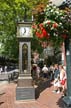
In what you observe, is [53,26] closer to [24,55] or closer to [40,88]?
[24,55]

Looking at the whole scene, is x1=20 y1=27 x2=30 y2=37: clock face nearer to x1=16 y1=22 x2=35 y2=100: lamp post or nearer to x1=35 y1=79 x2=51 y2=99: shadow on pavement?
x1=16 y1=22 x2=35 y2=100: lamp post

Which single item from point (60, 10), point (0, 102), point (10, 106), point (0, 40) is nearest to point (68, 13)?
point (60, 10)

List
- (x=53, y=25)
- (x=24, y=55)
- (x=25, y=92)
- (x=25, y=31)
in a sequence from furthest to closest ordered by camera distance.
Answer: (x=24, y=55) → (x=25, y=31) → (x=25, y=92) → (x=53, y=25)

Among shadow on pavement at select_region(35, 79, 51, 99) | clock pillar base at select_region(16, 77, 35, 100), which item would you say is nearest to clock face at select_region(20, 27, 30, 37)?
clock pillar base at select_region(16, 77, 35, 100)

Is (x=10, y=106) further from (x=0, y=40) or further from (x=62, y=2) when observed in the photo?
(x=0, y=40)

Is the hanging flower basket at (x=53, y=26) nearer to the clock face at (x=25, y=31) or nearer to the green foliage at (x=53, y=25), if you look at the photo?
the green foliage at (x=53, y=25)

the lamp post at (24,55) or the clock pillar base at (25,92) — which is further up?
the lamp post at (24,55)

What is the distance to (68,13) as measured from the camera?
7113 mm

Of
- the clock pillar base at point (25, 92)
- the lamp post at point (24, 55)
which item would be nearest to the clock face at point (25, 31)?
the lamp post at point (24, 55)

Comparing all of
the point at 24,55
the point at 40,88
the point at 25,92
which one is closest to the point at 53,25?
the point at 25,92

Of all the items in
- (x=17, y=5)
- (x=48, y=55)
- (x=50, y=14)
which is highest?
(x=17, y=5)

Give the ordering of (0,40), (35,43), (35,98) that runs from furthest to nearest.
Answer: (0,40)
(35,43)
(35,98)

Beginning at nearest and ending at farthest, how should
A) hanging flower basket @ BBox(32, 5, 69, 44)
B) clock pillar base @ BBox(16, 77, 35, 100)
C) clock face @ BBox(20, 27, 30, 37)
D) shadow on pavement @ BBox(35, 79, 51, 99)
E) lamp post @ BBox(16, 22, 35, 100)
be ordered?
hanging flower basket @ BBox(32, 5, 69, 44) < clock pillar base @ BBox(16, 77, 35, 100) < lamp post @ BBox(16, 22, 35, 100) < clock face @ BBox(20, 27, 30, 37) < shadow on pavement @ BBox(35, 79, 51, 99)

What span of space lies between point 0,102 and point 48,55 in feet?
149
